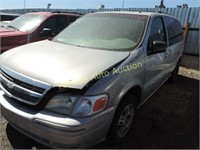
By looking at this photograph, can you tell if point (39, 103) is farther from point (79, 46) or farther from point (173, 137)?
point (173, 137)

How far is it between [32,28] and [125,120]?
420 centimetres

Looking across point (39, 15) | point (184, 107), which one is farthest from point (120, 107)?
point (39, 15)

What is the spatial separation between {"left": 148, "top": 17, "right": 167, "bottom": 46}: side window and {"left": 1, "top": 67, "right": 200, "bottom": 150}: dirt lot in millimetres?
1326

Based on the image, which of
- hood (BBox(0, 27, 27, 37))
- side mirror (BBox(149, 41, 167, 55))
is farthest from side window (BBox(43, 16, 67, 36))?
side mirror (BBox(149, 41, 167, 55))

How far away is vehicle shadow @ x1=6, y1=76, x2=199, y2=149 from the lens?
10.2ft

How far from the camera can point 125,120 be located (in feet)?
10.4

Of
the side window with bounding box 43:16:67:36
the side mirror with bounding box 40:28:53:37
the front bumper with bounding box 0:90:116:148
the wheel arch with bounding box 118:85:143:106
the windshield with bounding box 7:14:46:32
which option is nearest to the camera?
the front bumper with bounding box 0:90:116:148

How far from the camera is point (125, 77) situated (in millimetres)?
2811

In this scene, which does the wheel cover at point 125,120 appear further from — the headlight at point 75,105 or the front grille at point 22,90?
the front grille at point 22,90

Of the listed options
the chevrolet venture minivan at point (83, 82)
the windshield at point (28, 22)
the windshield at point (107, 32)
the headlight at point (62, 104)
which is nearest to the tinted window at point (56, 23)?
the windshield at point (28, 22)

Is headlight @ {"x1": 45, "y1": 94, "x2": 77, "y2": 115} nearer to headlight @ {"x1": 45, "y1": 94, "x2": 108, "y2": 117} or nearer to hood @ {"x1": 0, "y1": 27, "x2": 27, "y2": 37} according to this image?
headlight @ {"x1": 45, "y1": 94, "x2": 108, "y2": 117}

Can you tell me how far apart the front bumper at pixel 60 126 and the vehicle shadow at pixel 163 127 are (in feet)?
1.75

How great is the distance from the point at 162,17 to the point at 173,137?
2.25 meters

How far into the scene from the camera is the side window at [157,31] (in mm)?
3699
